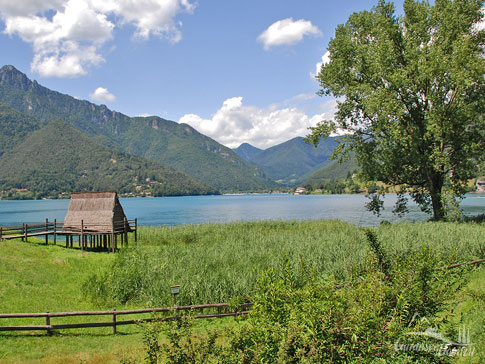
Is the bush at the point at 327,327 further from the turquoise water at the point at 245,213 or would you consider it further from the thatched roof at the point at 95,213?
the thatched roof at the point at 95,213

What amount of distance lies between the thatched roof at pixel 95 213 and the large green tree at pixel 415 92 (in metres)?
16.0

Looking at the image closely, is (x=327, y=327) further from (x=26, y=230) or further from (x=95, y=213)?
(x=26, y=230)

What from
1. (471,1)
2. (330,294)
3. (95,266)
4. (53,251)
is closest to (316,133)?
(471,1)

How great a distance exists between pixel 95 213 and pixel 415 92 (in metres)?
24.7

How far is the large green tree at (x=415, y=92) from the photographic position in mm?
21677

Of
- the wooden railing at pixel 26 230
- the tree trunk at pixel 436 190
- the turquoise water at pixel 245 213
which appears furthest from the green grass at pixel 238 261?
the wooden railing at pixel 26 230

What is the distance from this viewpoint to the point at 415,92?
23281 mm

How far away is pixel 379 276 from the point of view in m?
6.42

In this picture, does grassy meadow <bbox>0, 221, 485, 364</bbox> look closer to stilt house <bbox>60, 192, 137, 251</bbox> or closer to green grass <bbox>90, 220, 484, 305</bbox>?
green grass <bbox>90, 220, 484, 305</bbox>

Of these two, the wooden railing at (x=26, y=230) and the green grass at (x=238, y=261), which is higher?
the wooden railing at (x=26, y=230)

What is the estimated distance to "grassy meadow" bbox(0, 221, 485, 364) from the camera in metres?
8.45

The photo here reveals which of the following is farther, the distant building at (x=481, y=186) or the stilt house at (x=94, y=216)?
the distant building at (x=481, y=186)

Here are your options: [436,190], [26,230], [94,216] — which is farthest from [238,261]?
[436,190]

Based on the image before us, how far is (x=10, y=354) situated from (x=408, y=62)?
2718cm
